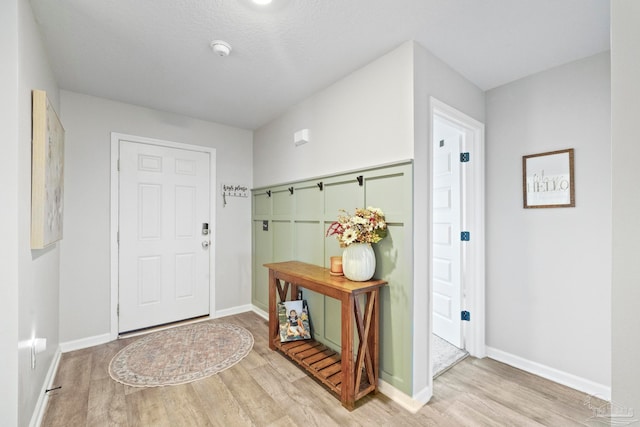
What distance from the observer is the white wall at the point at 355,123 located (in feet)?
6.20

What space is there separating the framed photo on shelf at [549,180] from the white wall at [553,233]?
0.04 meters

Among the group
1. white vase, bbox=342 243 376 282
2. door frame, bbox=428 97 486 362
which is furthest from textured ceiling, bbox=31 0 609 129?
white vase, bbox=342 243 376 282

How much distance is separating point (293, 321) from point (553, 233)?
2.31 m

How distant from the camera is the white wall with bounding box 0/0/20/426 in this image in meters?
1.33

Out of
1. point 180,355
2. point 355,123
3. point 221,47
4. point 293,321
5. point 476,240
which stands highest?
point 221,47

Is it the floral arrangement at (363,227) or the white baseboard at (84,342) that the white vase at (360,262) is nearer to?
the floral arrangement at (363,227)

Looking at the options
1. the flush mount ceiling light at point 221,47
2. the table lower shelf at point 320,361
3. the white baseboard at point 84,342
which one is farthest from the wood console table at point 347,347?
the white baseboard at point 84,342

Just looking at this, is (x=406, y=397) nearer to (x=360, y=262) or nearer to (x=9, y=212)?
(x=360, y=262)

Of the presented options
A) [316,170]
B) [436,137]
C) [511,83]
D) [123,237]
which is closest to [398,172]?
[316,170]

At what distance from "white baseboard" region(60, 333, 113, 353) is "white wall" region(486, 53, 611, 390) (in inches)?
146

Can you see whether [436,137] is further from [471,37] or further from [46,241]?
[46,241]

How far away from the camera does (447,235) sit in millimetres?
2746

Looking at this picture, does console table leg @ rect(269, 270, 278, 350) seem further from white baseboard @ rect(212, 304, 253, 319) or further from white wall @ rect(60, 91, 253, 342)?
white wall @ rect(60, 91, 253, 342)

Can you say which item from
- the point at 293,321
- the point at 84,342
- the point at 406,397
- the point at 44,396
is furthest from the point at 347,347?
the point at 84,342
